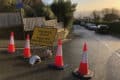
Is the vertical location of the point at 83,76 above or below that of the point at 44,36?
below

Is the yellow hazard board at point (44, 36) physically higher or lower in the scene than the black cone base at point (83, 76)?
higher

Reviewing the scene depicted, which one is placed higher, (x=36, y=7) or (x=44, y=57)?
(x=36, y=7)

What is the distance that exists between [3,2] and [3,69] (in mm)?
18443

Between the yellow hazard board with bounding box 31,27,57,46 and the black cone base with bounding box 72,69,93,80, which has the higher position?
the yellow hazard board with bounding box 31,27,57,46

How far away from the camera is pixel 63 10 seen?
127 feet

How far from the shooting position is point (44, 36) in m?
14.4

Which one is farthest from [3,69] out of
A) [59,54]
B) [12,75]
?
[59,54]

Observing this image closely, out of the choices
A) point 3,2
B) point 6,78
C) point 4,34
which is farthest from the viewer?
point 3,2

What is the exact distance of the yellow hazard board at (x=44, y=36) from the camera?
14.1m

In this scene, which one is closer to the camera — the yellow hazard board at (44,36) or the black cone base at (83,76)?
the black cone base at (83,76)

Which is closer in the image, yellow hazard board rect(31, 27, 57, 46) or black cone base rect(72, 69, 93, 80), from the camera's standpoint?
black cone base rect(72, 69, 93, 80)

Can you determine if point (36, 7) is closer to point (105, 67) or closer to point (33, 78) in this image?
point (105, 67)

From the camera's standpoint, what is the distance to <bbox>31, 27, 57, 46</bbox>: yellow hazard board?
46.3 feet

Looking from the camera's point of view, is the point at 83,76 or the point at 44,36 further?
the point at 44,36
